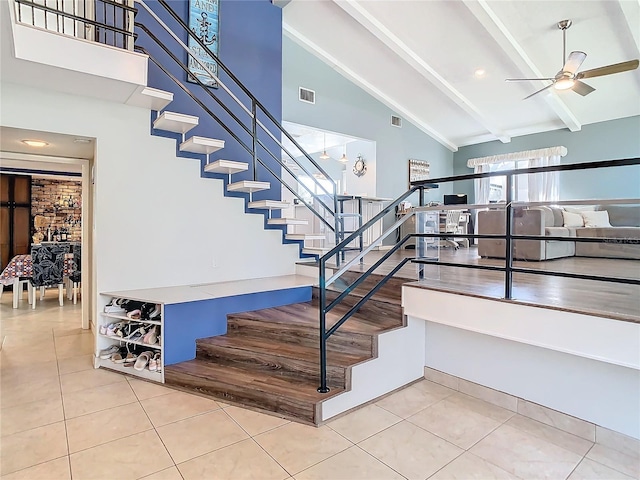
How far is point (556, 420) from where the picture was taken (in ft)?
8.09

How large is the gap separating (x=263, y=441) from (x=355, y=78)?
22.6 feet

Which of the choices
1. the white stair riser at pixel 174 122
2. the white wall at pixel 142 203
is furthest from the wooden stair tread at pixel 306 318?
the white stair riser at pixel 174 122

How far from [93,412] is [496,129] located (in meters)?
9.02

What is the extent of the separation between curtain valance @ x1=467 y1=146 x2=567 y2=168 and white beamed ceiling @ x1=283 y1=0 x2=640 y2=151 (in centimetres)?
49

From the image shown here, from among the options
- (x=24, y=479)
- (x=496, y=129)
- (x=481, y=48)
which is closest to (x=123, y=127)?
(x=24, y=479)

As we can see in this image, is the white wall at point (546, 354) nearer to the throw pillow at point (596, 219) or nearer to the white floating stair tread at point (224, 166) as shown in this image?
the white floating stair tread at point (224, 166)

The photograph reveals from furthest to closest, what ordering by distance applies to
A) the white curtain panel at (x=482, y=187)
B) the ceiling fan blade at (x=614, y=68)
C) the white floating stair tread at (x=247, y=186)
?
the white curtain panel at (x=482, y=187) → the ceiling fan blade at (x=614, y=68) → the white floating stair tread at (x=247, y=186)

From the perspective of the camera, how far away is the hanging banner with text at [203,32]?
448 centimetres

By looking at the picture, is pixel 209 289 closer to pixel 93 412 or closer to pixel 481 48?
pixel 93 412

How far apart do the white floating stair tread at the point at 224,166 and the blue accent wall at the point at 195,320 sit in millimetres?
1354

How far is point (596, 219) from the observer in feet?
19.3

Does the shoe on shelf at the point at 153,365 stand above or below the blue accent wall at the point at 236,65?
below

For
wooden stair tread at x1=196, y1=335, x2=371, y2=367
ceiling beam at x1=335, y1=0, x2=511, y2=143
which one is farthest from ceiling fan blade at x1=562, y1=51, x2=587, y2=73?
wooden stair tread at x1=196, y1=335, x2=371, y2=367

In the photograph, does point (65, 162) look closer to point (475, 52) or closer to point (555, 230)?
point (475, 52)
